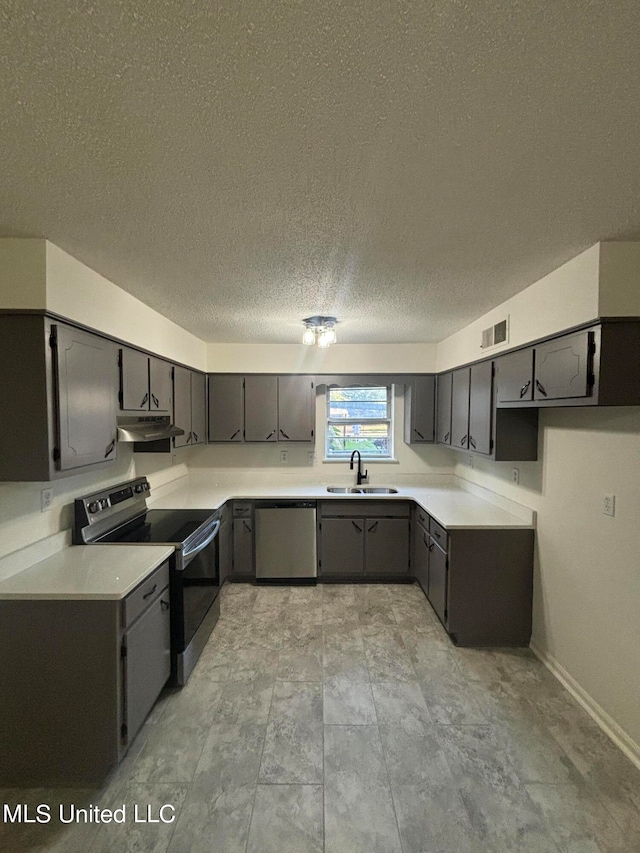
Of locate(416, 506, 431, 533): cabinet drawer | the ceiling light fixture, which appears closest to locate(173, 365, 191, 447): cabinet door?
the ceiling light fixture

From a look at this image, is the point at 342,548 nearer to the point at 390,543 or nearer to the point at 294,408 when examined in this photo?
the point at 390,543

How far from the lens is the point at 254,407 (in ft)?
13.4

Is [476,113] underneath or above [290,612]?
above

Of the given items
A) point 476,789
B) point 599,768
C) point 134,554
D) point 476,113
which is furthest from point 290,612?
point 476,113

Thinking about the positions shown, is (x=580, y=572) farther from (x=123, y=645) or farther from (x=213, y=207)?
(x=213, y=207)

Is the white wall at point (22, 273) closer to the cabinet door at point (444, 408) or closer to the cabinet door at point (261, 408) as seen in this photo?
the cabinet door at point (261, 408)

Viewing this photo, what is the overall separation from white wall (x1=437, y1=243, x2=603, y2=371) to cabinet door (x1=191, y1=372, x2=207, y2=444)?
2.69 metres

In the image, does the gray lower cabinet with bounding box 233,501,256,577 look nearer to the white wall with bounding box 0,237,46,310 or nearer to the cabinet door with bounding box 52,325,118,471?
the cabinet door with bounding box 52,325,118,471

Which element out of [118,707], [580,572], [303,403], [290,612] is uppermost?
[303,403]

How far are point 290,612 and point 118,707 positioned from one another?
1.70 m

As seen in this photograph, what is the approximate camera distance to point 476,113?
0.98 metres

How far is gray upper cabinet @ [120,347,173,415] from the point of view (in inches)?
93.3

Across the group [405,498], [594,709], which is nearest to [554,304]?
[405,498]

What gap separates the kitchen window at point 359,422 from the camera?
4473 mm
